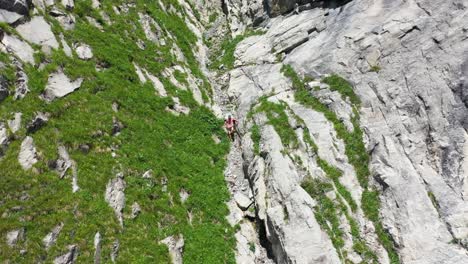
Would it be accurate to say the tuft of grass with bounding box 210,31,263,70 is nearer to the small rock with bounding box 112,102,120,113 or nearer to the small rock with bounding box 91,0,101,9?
the small rock with bounding box 91,0,101,9

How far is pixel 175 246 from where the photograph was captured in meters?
18.2

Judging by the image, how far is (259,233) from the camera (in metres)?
20.9

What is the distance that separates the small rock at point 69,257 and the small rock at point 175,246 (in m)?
4.31

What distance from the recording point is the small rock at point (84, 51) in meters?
24.2

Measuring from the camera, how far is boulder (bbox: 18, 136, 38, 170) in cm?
A: 1698

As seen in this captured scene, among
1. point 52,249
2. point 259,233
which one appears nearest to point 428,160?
point 259,233

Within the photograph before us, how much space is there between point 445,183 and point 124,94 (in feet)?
70.0

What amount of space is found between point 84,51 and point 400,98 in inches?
900

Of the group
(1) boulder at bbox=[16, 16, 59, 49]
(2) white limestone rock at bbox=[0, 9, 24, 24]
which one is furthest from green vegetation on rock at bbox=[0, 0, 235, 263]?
(2) white limestone rock at bbox=[0, 9, 24, 24]

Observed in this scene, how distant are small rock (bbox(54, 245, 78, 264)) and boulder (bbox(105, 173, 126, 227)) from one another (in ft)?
8.72

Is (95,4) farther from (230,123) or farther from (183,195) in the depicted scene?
(183,195)

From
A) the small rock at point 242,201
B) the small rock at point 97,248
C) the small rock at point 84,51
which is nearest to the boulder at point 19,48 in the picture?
the small rock at point 84,51

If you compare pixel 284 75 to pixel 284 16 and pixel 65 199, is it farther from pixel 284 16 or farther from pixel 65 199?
pixel 65 199

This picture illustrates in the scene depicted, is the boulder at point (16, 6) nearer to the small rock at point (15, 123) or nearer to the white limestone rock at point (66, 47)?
the white limestone rock at point (66, 47)
